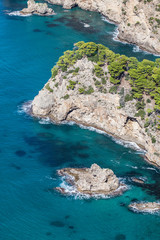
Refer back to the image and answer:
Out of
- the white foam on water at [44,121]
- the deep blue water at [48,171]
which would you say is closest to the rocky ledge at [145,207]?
the deep blue water at [48,171]

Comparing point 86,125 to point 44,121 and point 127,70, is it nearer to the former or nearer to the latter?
point 44,121

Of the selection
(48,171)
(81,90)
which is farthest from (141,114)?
(48,171)

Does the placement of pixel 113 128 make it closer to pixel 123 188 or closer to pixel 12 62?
pixel 123 188

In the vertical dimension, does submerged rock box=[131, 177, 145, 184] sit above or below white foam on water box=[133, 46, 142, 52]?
below

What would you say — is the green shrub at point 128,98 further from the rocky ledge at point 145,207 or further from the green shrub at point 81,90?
the rocky ledge at point 145,207

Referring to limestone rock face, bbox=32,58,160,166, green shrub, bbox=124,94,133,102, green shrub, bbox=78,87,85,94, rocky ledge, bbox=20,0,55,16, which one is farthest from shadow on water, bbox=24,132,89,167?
rocky ledge, bbox=20,0,55,16

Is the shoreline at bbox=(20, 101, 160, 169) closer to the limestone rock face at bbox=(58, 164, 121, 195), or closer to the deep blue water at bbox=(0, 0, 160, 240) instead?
the deep blue water at bbox=(0, 0, 160, 240)
